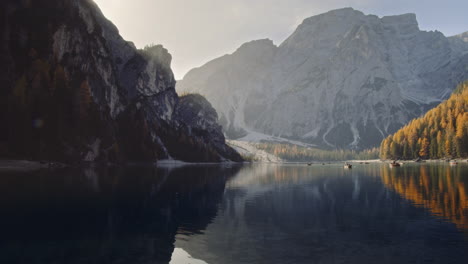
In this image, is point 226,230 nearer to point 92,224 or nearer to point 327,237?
point 327,237

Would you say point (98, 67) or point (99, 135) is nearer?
point (99, 135)

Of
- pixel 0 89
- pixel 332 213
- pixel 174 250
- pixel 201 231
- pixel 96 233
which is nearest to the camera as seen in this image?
pixel 174 250

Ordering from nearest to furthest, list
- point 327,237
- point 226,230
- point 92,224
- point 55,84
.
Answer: point 327,237
point 92,224
point 226,230
point 55,84

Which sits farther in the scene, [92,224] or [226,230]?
[226,230]

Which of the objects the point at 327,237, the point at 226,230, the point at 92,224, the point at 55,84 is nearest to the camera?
the point at 327,237

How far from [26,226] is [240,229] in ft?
58.2

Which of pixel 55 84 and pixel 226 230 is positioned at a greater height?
pixel 55 84

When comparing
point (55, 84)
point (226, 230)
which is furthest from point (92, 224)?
point (55, 84)

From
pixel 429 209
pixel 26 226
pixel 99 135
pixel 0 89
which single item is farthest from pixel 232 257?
pixel 99 135

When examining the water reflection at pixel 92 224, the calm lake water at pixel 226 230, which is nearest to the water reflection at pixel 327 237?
the calm lake water at pixel 226 230

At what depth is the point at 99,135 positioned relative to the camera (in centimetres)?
14325

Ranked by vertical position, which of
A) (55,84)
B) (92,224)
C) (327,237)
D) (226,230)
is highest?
(55,84)

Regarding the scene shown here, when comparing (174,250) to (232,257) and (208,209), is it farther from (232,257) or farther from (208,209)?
(208,209)

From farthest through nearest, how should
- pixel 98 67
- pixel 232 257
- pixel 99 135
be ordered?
pixel 98 67 → pixel 99 135 → pixel 232 257
